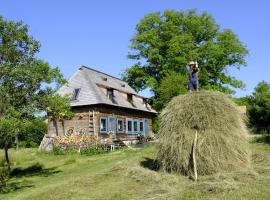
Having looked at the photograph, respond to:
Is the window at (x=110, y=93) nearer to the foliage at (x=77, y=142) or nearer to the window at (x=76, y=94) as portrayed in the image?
the window at (x=76, y=94)

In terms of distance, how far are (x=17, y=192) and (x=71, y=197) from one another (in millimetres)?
3839

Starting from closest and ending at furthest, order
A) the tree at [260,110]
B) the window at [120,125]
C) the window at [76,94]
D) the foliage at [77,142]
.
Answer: the foliage at [77,142], the window at [76,94], the window at [120,125], the tree at [260,110]

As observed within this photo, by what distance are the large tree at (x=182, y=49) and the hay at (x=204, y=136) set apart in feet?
103

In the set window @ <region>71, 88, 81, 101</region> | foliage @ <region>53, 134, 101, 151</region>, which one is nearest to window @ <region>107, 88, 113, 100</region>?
window @ <region>71, 88, 81, 101</region>

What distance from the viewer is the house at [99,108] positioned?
32469 mm

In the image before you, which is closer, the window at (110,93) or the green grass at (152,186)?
the green grass at (152,186)

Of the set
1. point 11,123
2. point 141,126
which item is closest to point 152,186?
point 11,123

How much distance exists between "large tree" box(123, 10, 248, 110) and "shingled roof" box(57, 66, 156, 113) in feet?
23.9

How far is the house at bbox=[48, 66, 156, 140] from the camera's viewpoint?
32.5 metres

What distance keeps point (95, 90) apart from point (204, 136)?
20.9 meters

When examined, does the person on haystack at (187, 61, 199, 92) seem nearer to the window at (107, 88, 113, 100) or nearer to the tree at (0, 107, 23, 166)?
the tree at (0, 107, 23, 166)

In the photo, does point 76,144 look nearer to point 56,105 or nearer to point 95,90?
point 95,90

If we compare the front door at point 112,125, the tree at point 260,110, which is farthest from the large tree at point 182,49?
the front door at point 112,125

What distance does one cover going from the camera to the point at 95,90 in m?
33.3
